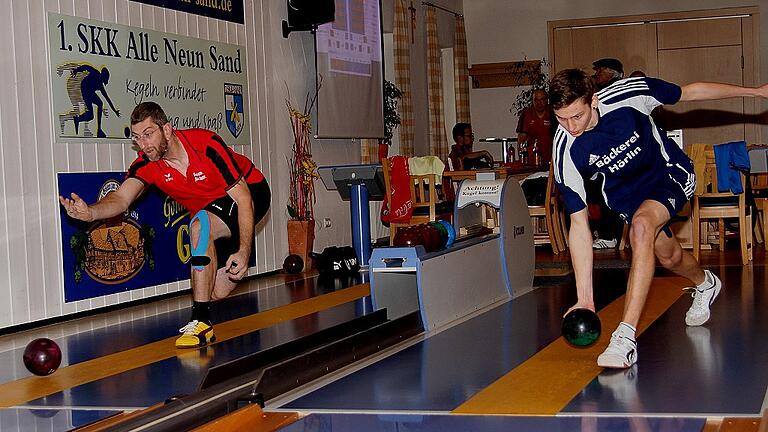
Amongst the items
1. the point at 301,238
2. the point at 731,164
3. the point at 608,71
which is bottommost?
the point at 301,238

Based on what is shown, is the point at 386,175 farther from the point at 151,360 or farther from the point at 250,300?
the point at 151,360

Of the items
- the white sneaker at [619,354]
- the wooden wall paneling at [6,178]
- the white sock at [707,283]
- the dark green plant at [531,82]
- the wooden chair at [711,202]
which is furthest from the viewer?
the dark green plant at [531,82]

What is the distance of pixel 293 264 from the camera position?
8.69 metres

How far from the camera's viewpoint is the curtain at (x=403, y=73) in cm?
1167

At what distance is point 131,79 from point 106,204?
2.26 m

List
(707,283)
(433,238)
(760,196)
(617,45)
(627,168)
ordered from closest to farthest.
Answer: (627,168)
(707,283)
(433,238)
(760,196)
(617,45)

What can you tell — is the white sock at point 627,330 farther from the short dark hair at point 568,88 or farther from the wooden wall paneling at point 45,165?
the wooden wall paneling at point 45,165

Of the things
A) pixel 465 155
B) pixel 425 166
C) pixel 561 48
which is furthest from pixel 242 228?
pixel 561 48

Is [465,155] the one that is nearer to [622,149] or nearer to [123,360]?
[123,360]

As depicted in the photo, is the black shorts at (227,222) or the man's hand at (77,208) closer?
the man's hand at (77,208)

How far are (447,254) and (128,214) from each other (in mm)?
2435

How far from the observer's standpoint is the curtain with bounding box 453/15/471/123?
13.7 metres

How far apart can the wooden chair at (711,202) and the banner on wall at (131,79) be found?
361 centimetres

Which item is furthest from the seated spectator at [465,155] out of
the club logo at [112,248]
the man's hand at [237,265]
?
the man's hand at [237,265]
